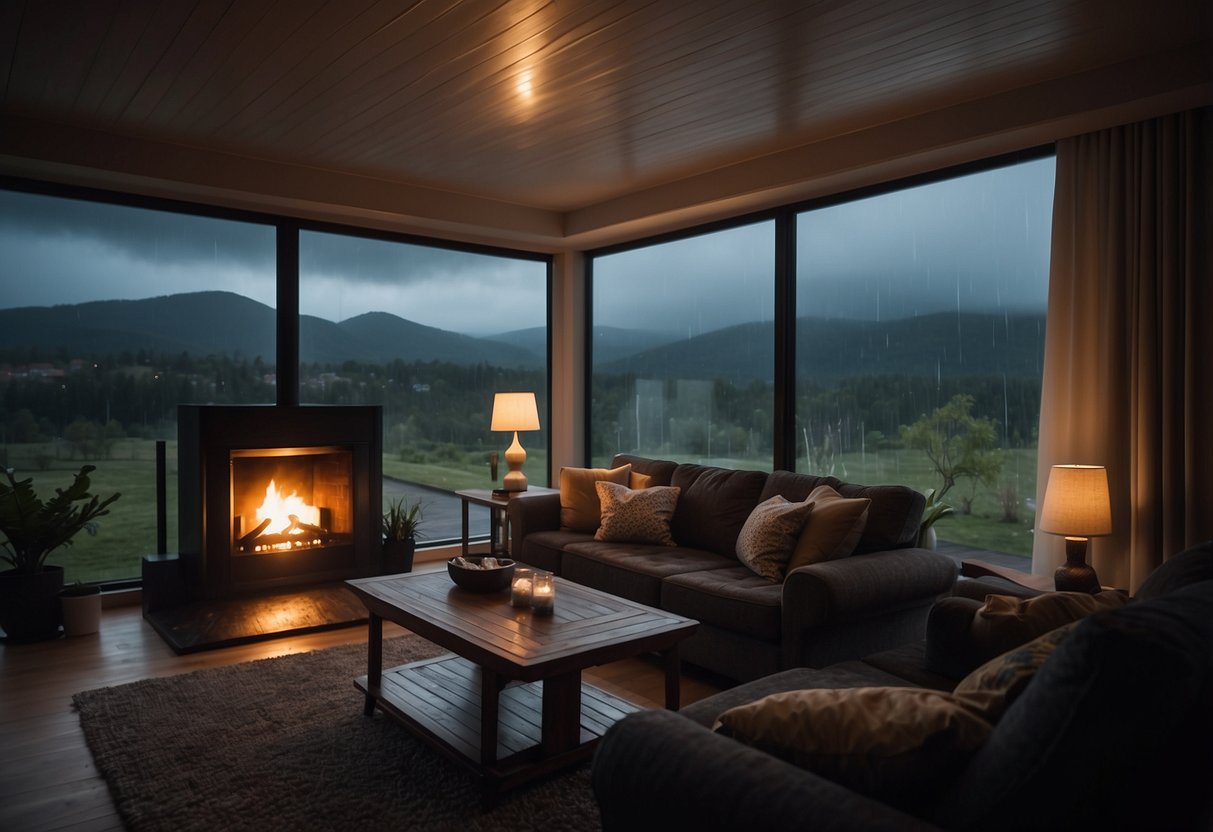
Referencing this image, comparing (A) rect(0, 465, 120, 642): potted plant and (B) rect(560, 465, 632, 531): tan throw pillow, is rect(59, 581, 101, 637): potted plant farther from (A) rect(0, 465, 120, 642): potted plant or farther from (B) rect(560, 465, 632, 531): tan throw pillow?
(B) rect(560, 465, 632, 531): tan throw pillow

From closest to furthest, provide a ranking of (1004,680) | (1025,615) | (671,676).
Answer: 1. (1004,680)
2. (1025,615)
3. (671,676)

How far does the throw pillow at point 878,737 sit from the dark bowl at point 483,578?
174cm

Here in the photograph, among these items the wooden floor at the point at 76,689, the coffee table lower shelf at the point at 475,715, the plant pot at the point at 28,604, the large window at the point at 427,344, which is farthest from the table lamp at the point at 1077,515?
the plant pot at the point at 28,604

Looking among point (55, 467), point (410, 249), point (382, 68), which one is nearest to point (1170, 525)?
point (382, 68)

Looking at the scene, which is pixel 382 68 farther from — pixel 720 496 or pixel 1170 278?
pixel 1170 278

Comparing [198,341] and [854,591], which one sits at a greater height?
[198,341]

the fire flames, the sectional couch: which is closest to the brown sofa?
the fire flames

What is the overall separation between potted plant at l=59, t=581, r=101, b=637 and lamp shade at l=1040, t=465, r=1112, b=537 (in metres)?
4.59

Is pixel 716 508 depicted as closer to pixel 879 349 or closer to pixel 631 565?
pixel 631 565

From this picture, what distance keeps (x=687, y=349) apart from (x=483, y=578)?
3.12m

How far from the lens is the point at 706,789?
1.32 metres

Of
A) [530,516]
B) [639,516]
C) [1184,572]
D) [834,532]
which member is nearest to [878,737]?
[1184,572]

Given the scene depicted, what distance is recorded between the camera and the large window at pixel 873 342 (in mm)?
3971

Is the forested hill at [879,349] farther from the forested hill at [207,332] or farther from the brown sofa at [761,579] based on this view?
the forested hill at [207,332]
